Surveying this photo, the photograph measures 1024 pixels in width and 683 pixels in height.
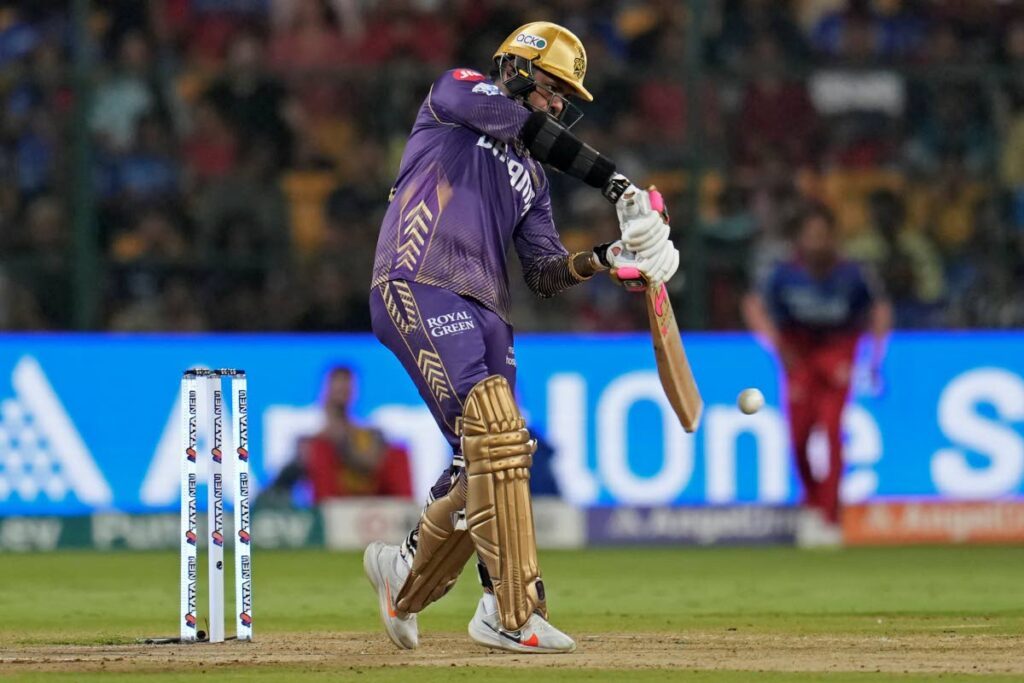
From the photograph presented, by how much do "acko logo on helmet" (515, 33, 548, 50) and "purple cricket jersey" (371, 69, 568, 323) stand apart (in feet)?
0.64

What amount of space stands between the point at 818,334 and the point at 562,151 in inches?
249

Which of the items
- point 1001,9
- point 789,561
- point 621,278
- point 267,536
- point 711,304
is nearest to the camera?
point 621,278

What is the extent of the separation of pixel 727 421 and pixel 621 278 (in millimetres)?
5799

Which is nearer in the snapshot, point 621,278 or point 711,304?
point 621,278

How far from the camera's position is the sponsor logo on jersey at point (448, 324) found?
630 cm

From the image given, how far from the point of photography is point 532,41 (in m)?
6.50

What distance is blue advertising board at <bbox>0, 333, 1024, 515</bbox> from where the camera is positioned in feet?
38.2

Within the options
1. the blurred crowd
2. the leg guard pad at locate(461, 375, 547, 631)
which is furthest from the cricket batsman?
the blurred crowd

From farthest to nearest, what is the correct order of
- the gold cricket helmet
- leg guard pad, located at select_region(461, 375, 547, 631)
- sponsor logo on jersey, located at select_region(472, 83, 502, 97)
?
the gold cricket helmet < sponsor logo on jersey, located at select_region(472, 83, 502, 97) < leg guard pad, located at select_region(461, 375, 547, 631)

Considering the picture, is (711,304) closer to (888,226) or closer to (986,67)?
(888,226)

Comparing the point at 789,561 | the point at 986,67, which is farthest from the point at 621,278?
the point at 986,67

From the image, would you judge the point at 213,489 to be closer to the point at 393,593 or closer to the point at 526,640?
the point at 393,593

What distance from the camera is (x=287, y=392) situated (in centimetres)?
1188

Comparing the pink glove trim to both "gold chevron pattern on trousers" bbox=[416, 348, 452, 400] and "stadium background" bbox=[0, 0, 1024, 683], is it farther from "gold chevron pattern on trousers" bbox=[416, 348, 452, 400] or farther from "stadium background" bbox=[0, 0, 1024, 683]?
"stadium background" bbox=[0, 0, 1024, 683]
